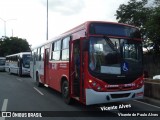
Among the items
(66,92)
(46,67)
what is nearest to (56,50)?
(46,67)

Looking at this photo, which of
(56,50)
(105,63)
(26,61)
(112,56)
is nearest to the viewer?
(105,63)

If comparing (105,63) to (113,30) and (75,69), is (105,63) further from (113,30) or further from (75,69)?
(75,69)

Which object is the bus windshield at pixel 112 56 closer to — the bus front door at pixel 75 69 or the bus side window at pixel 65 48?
the bus front door at pixel 75 69

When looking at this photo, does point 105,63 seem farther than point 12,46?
No

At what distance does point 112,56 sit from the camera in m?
9.71

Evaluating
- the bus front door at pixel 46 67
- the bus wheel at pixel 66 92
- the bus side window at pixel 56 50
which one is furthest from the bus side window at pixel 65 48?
the bus front door at pixel 46 67

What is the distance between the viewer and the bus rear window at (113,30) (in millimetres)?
9880

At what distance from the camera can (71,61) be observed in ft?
36.8

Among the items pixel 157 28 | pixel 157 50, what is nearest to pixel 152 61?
pixel 157 50

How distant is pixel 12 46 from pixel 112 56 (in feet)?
203

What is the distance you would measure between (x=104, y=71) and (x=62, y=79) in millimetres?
3502

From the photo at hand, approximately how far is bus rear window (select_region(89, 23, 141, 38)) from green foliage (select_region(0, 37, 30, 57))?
60.3 meters

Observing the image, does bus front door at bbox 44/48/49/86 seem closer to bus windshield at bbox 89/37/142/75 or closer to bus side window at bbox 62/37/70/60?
bus side window at bbox 62/37/70/60

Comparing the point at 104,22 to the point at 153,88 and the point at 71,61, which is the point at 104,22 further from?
the point at 153,88
